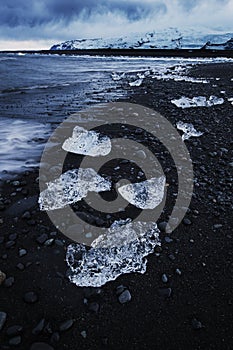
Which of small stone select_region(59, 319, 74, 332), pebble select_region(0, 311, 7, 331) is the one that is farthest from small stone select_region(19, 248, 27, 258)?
small stone select_region(59, 319, 74, 332)

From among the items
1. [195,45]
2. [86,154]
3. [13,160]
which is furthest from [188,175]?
[195,45]

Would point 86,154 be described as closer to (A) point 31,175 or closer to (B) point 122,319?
(A) point 31,175

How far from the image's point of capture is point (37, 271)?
2.62 metres

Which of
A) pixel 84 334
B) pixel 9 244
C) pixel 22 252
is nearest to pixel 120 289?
pixel 84 334

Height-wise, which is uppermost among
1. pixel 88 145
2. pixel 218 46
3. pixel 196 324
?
pixel 88 145

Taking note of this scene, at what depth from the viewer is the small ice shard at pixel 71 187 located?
3566 mm

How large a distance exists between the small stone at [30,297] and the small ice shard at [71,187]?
4.07 ft

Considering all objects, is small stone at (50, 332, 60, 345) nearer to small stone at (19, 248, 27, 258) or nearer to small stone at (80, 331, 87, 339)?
small stone at (80, 331, 87, 339)

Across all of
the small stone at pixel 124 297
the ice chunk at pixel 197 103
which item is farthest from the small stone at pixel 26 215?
the ice chunk at pixel 197 103

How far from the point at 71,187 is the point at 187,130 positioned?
11.2ft

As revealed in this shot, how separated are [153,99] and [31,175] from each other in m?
6.52

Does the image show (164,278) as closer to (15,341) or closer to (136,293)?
(136,293)

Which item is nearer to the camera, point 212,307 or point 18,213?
point 212,307

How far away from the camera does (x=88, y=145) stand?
518 cm
